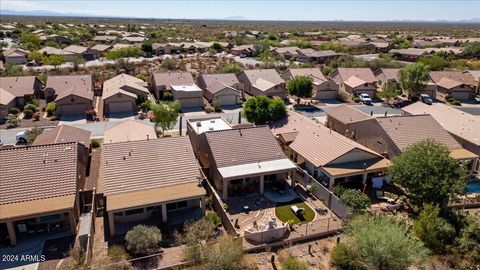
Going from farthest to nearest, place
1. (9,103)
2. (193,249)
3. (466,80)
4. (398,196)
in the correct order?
(466,80), (9,103), (398,196), (193,249)

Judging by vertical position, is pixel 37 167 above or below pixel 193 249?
above

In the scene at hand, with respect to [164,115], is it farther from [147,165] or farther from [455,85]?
[455,85]

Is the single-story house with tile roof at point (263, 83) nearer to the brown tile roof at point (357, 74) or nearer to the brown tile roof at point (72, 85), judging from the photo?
the brown tile roof at point (357, 74)

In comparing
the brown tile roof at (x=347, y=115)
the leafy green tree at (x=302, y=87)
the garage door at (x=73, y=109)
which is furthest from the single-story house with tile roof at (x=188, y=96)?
the brown tile roof at (x=347, y=115)

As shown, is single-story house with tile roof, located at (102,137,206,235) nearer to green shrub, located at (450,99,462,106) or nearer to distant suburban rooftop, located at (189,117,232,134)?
distant suburban rooftop, located at (189,117,232,134)

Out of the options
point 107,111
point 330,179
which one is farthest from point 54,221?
point 107,111

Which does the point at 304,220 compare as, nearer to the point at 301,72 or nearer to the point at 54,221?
the point at 54,221

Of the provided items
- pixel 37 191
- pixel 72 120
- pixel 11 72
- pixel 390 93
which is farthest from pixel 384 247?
pixel 11 72
